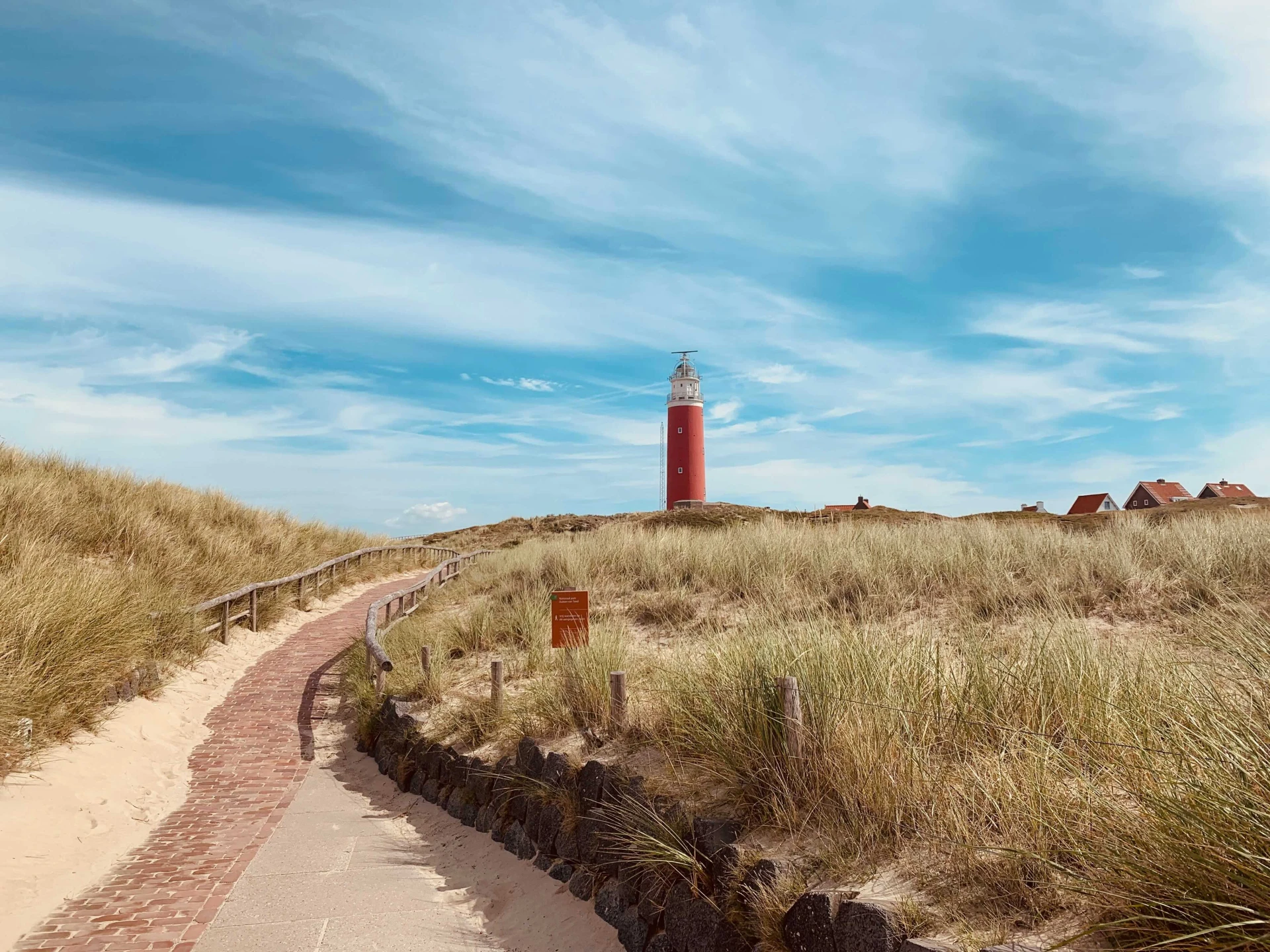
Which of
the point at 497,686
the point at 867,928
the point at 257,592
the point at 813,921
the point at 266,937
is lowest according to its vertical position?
the point at 266,937

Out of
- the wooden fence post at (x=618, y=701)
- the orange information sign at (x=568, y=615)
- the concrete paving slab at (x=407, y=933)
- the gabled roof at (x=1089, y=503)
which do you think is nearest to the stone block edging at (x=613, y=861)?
the wooden fence post at (x=618, y=701)

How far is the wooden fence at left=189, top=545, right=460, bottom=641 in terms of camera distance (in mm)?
13664

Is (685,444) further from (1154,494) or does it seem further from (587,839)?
(587,839)

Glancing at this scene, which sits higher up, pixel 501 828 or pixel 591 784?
pixel 591 784

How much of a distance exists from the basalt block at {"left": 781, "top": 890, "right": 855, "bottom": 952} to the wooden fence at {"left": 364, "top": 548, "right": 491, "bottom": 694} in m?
7.10

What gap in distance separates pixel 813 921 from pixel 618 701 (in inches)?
118

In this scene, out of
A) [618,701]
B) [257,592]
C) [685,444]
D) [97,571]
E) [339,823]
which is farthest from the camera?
[685,444]

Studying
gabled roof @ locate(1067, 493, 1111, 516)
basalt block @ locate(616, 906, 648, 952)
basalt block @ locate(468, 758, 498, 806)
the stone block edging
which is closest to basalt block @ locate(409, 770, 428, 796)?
the stone block edging

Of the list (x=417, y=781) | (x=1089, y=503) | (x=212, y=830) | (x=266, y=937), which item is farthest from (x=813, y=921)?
(x=1089, y=503)

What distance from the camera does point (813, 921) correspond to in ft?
14.0

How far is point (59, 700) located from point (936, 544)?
11914mm

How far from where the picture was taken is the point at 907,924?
3.85m

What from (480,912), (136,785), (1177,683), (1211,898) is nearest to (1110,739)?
(1177,683)

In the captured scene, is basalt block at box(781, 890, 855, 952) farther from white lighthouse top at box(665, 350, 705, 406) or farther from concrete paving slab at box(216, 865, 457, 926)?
white lighthouse top at box(665, 350, 705, 406)
